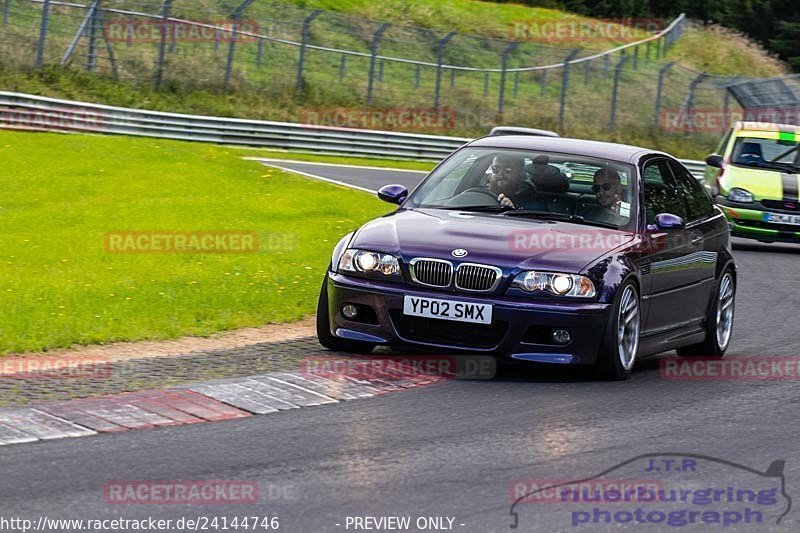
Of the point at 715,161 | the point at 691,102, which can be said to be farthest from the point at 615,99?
the point at 715,161

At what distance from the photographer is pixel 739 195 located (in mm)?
19875

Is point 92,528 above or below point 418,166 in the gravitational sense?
above

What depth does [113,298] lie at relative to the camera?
1159cm

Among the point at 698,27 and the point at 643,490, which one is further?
the point at 698,27

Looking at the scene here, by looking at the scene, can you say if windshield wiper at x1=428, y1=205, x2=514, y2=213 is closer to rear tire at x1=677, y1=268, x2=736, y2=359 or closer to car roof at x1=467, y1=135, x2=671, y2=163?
car roof at x1=467, y1=135, x2=671, y2=163

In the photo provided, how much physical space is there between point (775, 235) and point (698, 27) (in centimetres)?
4684

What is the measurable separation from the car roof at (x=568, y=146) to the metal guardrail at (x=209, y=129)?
694 inches

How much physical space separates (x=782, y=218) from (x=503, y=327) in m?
11.9

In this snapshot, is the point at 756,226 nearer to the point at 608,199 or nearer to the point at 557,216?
the point at 608,199

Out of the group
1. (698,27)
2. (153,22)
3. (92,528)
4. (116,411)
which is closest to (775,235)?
(116,411)

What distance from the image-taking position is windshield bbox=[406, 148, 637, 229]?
966 centimetres

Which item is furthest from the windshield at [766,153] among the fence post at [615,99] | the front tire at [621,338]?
the fence post at [615,99]

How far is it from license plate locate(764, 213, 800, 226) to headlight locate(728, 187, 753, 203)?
350mm

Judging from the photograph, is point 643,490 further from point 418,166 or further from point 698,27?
point 698,27
